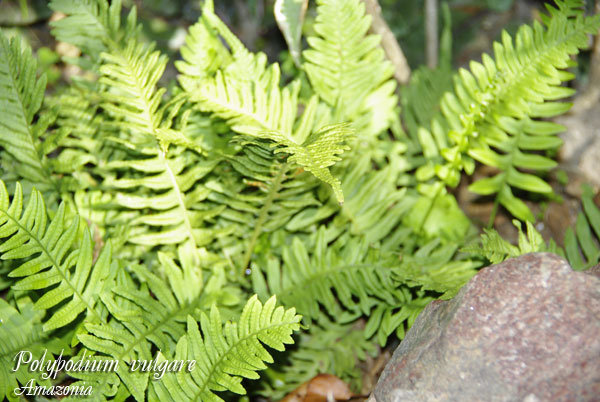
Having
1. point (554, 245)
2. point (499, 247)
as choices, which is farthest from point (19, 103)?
point (554, 245)

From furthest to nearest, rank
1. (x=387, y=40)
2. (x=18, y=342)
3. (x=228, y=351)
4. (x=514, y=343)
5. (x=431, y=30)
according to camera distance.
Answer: (x=431, y=30)
(x=387, y=40)
(x=18, y=342)
(x=228, y=351)
(x=514, y=343)

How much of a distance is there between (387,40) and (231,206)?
4.04ft

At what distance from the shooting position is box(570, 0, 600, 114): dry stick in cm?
283

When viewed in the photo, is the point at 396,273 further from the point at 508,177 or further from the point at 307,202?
the point at 508,177

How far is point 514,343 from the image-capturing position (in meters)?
1.47

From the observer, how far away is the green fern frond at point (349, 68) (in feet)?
7.61

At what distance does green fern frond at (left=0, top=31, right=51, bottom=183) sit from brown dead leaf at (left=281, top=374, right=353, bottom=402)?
4.54ft

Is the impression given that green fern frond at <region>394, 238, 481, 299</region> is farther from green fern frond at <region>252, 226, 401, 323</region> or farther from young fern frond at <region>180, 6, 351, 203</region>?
young fern frond at <region>180, 6, 351, 203</region>

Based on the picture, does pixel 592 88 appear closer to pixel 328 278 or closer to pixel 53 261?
pixel 328 278

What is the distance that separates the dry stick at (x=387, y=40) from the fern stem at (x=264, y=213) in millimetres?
1042

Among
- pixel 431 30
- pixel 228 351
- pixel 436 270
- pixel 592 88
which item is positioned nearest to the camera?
pixel 228 351

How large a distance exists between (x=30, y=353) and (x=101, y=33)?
1.27 metres

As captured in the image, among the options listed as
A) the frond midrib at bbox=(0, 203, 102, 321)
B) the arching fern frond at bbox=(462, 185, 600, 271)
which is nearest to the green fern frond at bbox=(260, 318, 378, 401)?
the arching fern frond at bbox=(462, 185, 600, 271)

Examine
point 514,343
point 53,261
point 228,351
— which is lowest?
point 228,351
